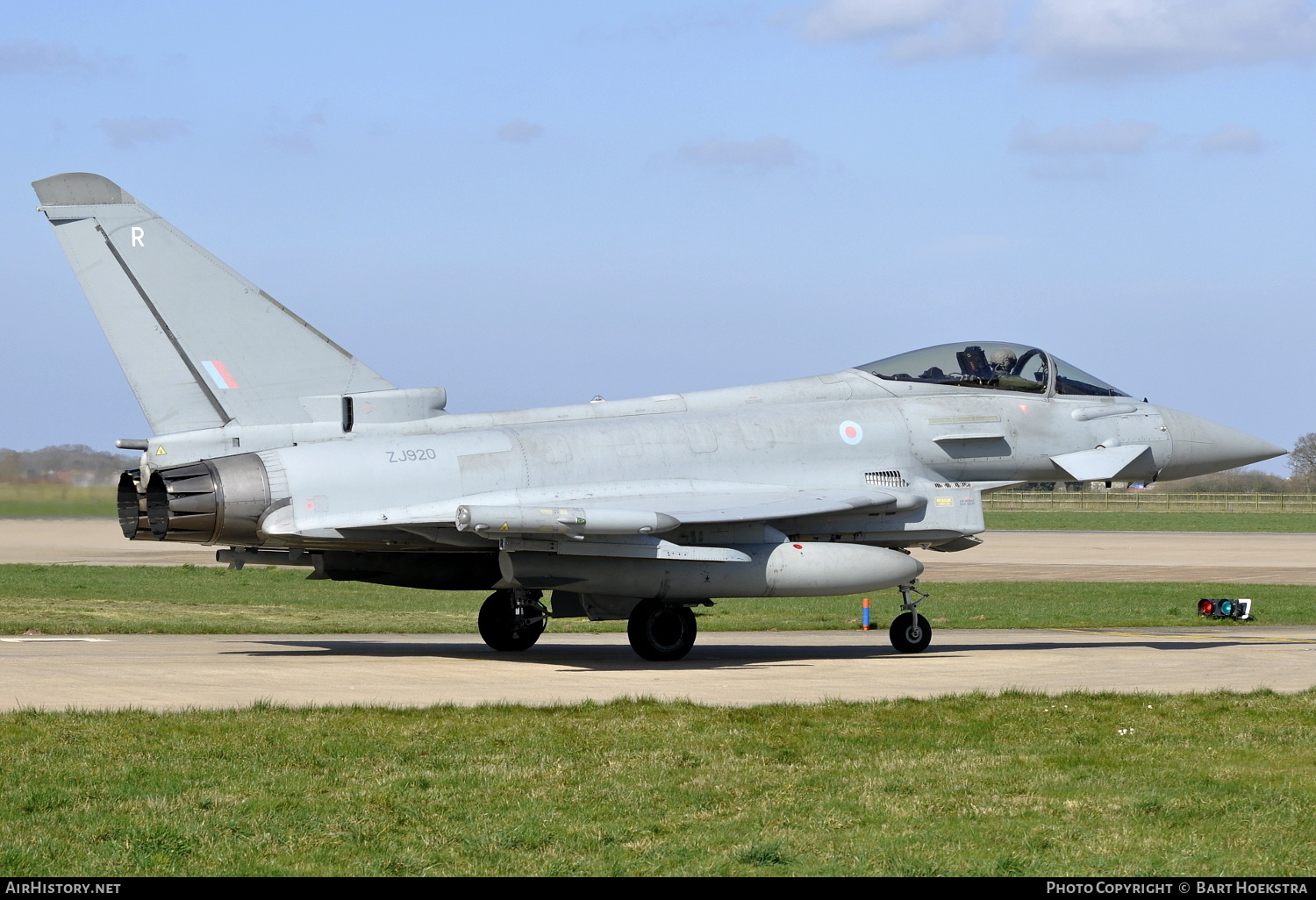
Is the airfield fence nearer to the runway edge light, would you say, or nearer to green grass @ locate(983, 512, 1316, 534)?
green grass @ locate(983, 512, 1316, 534)

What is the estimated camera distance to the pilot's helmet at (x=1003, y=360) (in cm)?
1909

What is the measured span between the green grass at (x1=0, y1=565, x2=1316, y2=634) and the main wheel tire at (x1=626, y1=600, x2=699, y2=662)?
625 cm

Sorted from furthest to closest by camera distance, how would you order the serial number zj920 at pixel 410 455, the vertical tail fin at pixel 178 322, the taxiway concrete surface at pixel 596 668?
the vertical tail fin at pixel 178 322
the serial number zj920 at pixel 410 455
the taxiway concrete surface at pixel 596 668

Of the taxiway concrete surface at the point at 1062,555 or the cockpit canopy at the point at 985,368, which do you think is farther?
the taxiway concrete surface at the point at 1062,555

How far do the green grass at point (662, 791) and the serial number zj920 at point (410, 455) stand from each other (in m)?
4.35

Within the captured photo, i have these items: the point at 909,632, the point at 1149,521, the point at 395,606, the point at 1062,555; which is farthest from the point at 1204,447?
the point at 1149,521

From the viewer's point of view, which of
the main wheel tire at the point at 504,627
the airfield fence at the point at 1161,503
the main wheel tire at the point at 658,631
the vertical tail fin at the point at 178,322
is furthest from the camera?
the airfield fence at the point at 1161,503

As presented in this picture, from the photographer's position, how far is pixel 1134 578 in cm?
3681

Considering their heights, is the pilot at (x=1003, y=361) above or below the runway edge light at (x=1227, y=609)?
above

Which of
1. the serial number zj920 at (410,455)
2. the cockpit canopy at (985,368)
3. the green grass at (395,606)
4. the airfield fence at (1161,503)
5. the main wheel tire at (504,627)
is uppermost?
the cockpit canopy at (985,368)

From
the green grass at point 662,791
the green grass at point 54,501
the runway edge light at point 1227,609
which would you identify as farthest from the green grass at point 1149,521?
the green grass at point 662,791

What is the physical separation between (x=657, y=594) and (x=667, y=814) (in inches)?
321

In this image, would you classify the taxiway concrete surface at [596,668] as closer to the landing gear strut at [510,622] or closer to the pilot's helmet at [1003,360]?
the landing gear strut at [510,622]
